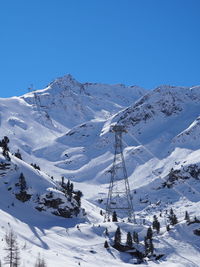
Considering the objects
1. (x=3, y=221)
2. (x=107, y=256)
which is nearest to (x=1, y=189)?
(x=3, y=221)

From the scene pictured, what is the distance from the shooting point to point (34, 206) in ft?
443

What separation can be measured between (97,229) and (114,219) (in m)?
15.0

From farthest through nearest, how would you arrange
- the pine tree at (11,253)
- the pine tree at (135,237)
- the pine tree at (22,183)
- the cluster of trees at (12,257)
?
the pine tree at (22,183) → the pine tree at (135,237) → the cluster of trees at (12,257) → the pine tree at (11,253)

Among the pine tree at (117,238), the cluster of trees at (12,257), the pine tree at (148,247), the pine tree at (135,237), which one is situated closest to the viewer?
the cluster of trees at (12,257)

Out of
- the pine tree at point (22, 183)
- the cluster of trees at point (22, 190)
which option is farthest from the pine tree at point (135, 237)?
the pine tree at point (22, 183)

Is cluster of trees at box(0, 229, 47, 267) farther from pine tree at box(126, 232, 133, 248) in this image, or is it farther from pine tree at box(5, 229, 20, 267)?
pine tree at box(126, 232, 133, 248)

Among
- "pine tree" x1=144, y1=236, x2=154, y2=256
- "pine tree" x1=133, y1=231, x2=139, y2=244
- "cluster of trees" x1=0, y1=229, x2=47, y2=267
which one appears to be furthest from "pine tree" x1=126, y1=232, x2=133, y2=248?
"cluster of trees" x1=0, y1=229, x2=47, y2=267

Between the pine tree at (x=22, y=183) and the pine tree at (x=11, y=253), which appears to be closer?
the pine tree at (x=11, y=253)

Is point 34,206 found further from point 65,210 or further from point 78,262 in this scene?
point 78,262

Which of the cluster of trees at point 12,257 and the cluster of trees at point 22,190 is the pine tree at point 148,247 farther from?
the cluster of trees at point 12,257

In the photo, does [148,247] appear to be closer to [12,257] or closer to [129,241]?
[129,241]

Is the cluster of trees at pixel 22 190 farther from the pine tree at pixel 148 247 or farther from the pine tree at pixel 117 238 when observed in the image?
the pine tree at pixel 148 247

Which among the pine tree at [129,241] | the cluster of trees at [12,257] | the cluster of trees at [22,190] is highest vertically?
the cluster of trees at [22,190]

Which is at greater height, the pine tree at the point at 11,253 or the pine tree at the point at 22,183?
the pine tree at the point at 22,183
